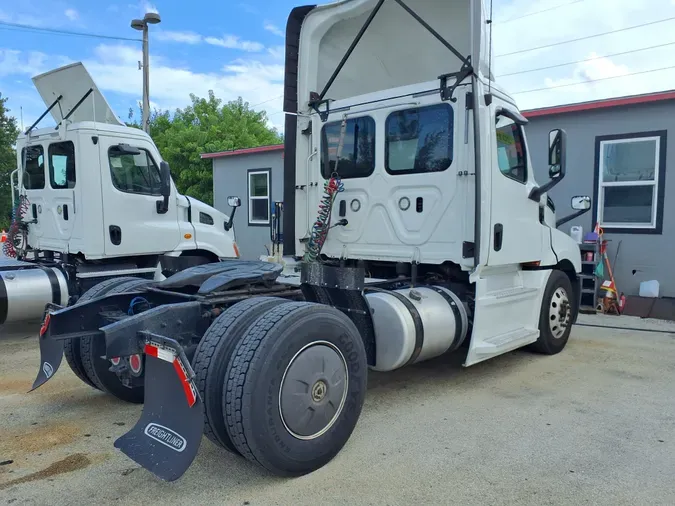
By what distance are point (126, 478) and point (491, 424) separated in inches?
98.1

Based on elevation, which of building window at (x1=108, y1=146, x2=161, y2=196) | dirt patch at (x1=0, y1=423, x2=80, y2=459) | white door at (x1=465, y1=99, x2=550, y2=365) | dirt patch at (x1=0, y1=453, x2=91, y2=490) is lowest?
dirt patch at (x1=0, y1=453, x2=91, y2=490)

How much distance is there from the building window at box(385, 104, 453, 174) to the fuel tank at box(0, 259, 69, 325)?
420cm

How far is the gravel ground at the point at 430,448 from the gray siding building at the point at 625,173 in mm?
3532

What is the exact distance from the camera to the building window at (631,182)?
8.35m

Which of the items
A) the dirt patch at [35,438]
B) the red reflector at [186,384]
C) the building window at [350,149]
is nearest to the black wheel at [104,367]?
the dirt patch at [35,438]

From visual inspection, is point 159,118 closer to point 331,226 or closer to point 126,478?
point 331,226

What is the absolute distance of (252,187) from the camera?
46.4 ft

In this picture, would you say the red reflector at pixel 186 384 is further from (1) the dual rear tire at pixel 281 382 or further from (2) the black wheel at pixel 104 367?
(2) the black wheel at pixel 104 367

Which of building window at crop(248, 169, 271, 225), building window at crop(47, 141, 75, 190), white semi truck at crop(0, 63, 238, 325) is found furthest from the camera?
building window at crop(248, 169, 271, 225)

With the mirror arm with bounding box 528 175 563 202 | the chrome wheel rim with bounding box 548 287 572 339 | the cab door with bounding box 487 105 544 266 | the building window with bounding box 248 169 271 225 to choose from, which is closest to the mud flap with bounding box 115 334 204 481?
the cab door with bounding box 487 105 544 266

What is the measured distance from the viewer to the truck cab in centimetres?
686

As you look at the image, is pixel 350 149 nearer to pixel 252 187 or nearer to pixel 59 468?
pixel 59 468

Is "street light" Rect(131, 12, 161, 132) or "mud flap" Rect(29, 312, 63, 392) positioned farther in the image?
"street light" Rect(131, 12, 161, 132)

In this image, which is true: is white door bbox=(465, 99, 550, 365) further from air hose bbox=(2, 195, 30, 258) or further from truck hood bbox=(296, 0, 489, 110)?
air hose bbox=(2, 195, 30, 258)
